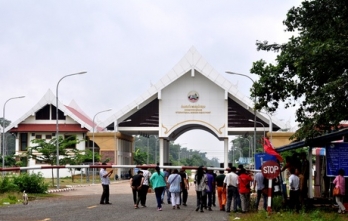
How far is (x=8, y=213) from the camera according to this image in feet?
71.9

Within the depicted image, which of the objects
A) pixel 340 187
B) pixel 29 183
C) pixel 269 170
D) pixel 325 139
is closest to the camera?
pixel 269 170

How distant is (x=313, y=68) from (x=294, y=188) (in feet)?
12.9

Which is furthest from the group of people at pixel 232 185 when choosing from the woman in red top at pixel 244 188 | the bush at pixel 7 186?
the bush at pixel 7 186

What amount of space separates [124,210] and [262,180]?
4770mm

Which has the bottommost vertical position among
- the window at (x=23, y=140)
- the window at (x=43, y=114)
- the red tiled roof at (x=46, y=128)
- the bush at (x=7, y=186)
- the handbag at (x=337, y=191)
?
the bush at (x=7, y=186)

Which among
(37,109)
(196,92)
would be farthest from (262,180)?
(37,109)

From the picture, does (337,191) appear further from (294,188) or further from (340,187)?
(294,188)

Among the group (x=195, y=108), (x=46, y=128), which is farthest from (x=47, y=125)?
(x=195, y=108)

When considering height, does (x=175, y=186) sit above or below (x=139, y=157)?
below

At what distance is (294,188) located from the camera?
72.7 ft

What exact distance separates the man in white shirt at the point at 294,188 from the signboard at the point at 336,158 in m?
1.25

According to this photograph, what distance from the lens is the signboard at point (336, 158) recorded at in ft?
73.9

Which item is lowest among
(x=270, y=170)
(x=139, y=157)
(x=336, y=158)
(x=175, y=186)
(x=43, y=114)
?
(x=175, y=186)

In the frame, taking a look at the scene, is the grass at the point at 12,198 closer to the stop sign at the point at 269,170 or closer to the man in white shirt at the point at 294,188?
the stop sign at the point at 269,170
